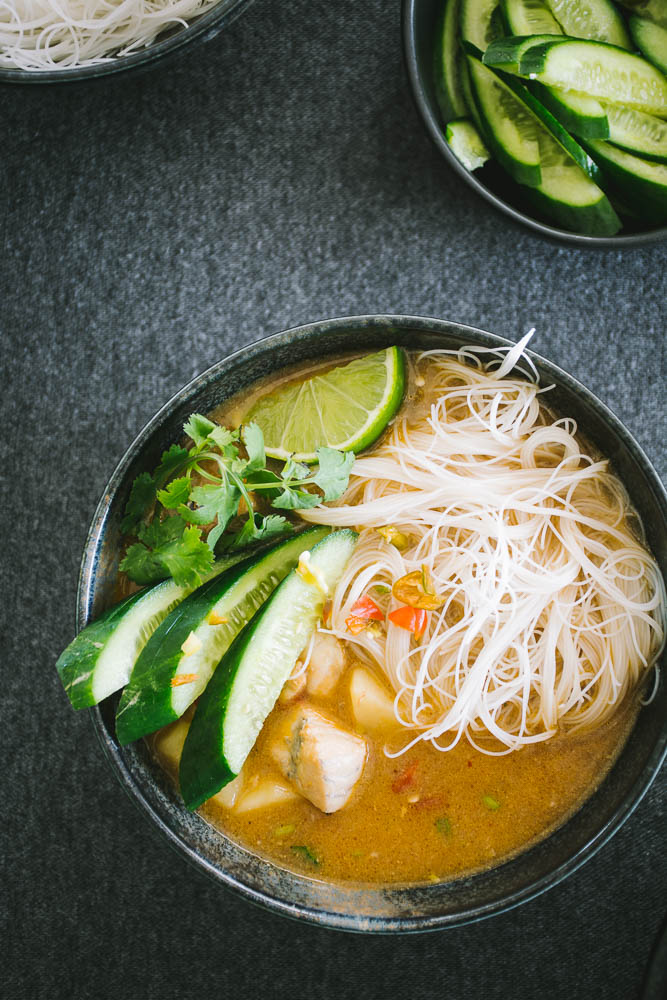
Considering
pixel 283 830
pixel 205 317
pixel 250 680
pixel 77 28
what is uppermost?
pixel 77 28

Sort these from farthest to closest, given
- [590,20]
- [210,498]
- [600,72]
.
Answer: [590,20] < [600,72] < [210,498]

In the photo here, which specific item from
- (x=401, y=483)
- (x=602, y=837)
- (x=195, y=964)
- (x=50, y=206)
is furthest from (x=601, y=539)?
(x=50, y=206)

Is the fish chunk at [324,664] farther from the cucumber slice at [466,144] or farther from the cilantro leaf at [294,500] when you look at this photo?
the cucumber slice at [466,144]

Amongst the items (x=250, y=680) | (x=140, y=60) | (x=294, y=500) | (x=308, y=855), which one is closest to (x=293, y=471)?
(x=294, y=500)

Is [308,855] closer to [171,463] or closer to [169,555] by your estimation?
[169,555]

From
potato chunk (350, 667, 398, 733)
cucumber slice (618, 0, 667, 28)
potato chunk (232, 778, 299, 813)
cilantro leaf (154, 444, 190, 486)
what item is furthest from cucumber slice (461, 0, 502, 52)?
potato chunk (232, 778, 299, 813)

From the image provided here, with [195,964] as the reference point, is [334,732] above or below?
above

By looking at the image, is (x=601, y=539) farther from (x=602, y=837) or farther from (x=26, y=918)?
(x=26, y=918)
